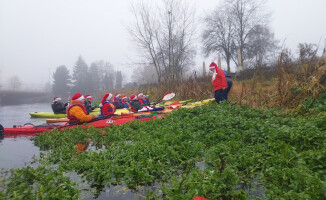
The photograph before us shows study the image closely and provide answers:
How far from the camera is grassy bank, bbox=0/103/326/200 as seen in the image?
2740 mm

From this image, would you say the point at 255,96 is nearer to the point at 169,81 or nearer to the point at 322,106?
the point at 322,106

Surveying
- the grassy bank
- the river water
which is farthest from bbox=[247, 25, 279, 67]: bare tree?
the river water

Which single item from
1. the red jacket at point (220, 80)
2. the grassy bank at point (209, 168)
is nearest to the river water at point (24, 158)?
the grassy bank at point (209, 168)

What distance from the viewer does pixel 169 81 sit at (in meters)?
16.9

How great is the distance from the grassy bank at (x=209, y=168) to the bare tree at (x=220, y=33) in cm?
3087

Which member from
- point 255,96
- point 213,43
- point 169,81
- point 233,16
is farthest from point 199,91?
point 233,16

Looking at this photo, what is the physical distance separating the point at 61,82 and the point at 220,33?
42.7 meters

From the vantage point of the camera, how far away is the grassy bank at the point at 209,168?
2740 millimetres

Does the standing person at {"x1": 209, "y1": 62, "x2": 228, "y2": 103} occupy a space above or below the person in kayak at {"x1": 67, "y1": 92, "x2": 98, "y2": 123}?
above

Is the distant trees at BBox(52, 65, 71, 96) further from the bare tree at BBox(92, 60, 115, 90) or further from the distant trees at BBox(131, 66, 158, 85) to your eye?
the distant trees at BBox(131, 66, 158, 85)

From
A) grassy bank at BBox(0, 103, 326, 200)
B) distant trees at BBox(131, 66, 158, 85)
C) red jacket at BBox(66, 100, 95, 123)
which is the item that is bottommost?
grassy bank at BBox(0, 103, 326, 200)

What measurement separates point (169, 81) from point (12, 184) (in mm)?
14066

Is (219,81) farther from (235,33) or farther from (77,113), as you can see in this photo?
(235,33)

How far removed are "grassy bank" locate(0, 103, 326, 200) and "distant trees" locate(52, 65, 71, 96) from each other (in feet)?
187
